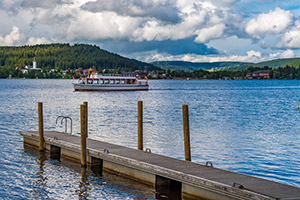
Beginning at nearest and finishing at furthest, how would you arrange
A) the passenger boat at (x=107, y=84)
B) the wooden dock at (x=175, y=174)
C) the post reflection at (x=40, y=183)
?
the wooden dock at (x=175, y=174)
the post reflection at (x=40, y=183)
the passenger boat at (x=107, y=84)

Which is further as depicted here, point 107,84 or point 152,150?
point 107,84

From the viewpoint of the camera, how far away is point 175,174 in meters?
14.2

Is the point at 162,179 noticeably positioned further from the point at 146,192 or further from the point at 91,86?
the point at 91,86

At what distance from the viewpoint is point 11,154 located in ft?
74.1

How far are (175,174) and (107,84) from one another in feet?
329

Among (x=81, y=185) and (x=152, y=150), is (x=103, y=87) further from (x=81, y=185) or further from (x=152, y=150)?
(x=81, y=185)

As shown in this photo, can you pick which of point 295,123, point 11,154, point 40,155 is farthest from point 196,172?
point 295,123

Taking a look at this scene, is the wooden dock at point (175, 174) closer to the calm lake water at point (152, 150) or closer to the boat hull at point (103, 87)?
the calm lake water at point (152, 150)

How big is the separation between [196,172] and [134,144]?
11936mm

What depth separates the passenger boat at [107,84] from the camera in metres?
113

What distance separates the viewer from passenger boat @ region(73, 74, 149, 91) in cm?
11331

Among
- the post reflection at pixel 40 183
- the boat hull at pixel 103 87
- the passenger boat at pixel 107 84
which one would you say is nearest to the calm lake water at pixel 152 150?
the post reflection at pixel 40 183

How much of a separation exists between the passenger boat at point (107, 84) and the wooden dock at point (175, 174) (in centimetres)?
9215

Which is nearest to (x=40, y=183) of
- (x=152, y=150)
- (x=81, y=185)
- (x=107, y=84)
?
(x=81, y=185)
